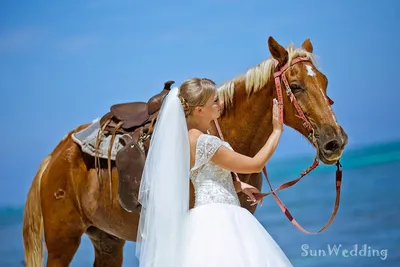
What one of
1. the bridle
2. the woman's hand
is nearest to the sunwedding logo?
the bridle

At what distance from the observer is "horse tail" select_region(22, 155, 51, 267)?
3438 mm

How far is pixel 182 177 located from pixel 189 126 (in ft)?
0.55

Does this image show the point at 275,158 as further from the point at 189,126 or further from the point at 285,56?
the point at 189,126

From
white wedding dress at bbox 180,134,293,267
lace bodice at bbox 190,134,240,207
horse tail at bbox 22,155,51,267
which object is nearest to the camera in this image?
white wedding dress at bbox 180,134,293,267

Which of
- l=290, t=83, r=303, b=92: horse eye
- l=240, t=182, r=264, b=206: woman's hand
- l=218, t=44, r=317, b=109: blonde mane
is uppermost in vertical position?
l=218, t=44, r=317, b=109: blonde mane

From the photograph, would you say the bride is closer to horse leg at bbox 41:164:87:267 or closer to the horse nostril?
the horse nostril

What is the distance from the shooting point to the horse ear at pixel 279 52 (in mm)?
2643

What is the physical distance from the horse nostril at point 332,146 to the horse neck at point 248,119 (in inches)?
12.1

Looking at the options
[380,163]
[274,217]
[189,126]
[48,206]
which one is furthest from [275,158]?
[189,126]

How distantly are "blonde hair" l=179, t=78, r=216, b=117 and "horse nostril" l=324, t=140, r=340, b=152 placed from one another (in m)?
0.61

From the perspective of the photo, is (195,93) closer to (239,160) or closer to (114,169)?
(239,160)

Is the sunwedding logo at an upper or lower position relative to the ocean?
lower

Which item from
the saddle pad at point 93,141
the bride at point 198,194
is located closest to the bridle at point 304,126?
the bride at point 198,194

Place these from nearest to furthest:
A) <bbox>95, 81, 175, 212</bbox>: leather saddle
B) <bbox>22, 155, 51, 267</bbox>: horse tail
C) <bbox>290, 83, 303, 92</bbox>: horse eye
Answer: <bbox>290, 83, 303, 92</bbox>: horse eye < <bbox>95, 81, 175, 212</bbox>: leather saddle < <bbox>22, 155, 51, 267</bbox>: horse tail
